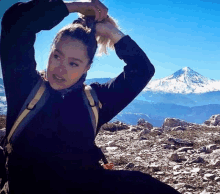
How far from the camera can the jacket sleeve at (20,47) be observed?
2586 mm

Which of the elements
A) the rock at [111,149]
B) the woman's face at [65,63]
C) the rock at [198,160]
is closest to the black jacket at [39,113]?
the woman's face at [65,63]

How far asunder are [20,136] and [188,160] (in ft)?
14.5

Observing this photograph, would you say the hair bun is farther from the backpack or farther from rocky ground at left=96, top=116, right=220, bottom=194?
rocky ground at left=96, top=116, right=220, bottom=194

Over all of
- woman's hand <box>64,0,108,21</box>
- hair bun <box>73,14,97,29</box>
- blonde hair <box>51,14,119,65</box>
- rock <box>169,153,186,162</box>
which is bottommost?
rock <box>169,153,186,162</box>

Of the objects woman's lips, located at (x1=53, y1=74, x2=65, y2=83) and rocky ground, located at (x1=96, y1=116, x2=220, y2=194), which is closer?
woman's lips, located at (x1=53, y1=74, x2=65, y2=83)

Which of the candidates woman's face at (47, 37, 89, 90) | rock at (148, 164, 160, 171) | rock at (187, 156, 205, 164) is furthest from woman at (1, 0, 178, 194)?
rock at (187, 156, 205, 164)

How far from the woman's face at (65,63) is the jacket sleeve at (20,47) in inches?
7.4

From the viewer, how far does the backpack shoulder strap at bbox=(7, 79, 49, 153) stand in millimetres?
2408

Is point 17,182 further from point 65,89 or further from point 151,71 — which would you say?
point 151,71

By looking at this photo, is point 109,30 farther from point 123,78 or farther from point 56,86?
point 56,86

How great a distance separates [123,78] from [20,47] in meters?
1.32

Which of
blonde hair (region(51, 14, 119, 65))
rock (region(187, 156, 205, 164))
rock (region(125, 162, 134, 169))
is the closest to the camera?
blonde hair (region(51, 14, 119, 65))

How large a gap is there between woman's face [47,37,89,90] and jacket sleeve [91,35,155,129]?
0.43m

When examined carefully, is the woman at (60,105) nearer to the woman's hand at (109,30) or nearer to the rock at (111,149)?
the woman's hand at (109,30)
